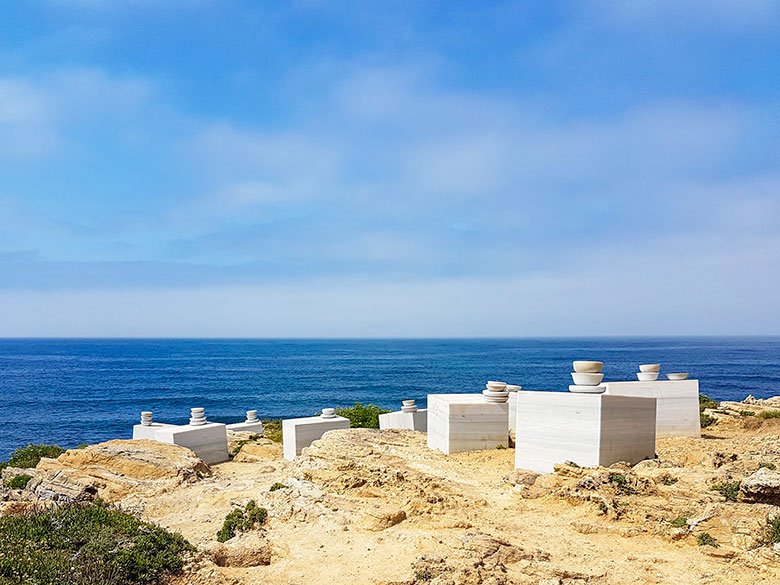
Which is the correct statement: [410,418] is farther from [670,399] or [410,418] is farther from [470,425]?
[670,399]

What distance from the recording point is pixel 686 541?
348 inches

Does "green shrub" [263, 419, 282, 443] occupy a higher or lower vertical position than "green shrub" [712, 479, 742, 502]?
lower

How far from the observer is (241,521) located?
429 inches

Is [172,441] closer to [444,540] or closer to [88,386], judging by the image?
[444,540]

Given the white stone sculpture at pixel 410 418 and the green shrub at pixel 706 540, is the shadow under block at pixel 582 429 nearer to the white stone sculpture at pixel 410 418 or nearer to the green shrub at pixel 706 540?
the green shrub at pixel 706 540

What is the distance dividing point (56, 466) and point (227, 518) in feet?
24.7

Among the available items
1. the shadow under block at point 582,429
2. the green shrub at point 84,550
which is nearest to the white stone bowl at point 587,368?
the shadow under block at point 582,429

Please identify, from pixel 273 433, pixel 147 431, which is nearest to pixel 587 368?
pixel 147 431

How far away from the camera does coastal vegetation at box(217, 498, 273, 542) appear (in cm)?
1055

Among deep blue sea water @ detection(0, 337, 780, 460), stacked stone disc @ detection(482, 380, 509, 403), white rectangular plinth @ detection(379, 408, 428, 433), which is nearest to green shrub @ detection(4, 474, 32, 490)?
stacked stone disc @ detection(482, 380, 509, 403)

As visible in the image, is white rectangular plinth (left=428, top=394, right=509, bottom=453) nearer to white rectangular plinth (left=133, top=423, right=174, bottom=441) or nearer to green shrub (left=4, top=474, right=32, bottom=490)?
white rectangular plinth (left=133, top=423, right=174, bottom=441)

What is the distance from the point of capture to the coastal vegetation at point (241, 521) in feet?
34.6

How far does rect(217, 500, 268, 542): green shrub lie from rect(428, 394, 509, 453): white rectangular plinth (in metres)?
6.04

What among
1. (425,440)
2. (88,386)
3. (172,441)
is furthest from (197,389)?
(425,440)
